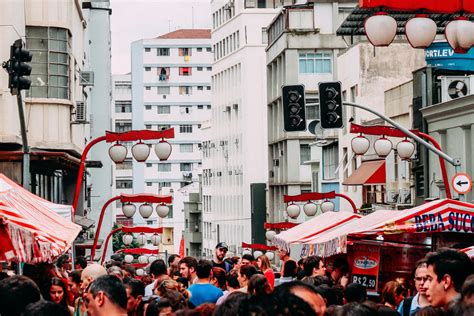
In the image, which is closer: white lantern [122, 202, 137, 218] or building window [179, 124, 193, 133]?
white lantern [122, 202, 137, 218]

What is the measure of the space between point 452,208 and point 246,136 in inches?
3174

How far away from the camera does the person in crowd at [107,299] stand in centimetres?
855

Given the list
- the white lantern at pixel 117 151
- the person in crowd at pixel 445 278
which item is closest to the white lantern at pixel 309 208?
the white lantern at pixel 117 151

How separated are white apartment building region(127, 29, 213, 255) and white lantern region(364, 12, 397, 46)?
5376 inches

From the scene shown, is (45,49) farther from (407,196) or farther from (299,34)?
(299,34)

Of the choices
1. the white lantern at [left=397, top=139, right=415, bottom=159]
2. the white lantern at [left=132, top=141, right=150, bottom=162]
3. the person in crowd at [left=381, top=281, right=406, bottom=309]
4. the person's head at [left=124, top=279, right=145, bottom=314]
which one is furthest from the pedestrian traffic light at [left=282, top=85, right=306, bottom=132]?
the person's head at [left=124, top=279, right=145, bottom=314]

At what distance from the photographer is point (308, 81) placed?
248 feet

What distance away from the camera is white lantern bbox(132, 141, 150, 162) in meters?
24.5

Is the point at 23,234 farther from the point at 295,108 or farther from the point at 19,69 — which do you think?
the point at 295,108

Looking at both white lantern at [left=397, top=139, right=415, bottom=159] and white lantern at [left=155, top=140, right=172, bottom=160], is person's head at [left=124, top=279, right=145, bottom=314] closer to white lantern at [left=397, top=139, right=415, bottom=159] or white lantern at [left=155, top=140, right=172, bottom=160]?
white lantern at [left=155, top=140, right=172, bottom=160]

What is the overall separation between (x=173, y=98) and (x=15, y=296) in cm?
14431

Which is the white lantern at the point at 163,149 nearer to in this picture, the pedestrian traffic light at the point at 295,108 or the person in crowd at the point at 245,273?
the pedestrian traffic light at the point at 295,108

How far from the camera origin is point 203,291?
13.9m

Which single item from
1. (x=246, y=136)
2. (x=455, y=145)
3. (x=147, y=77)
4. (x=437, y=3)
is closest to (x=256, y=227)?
(x=246, y=136)
